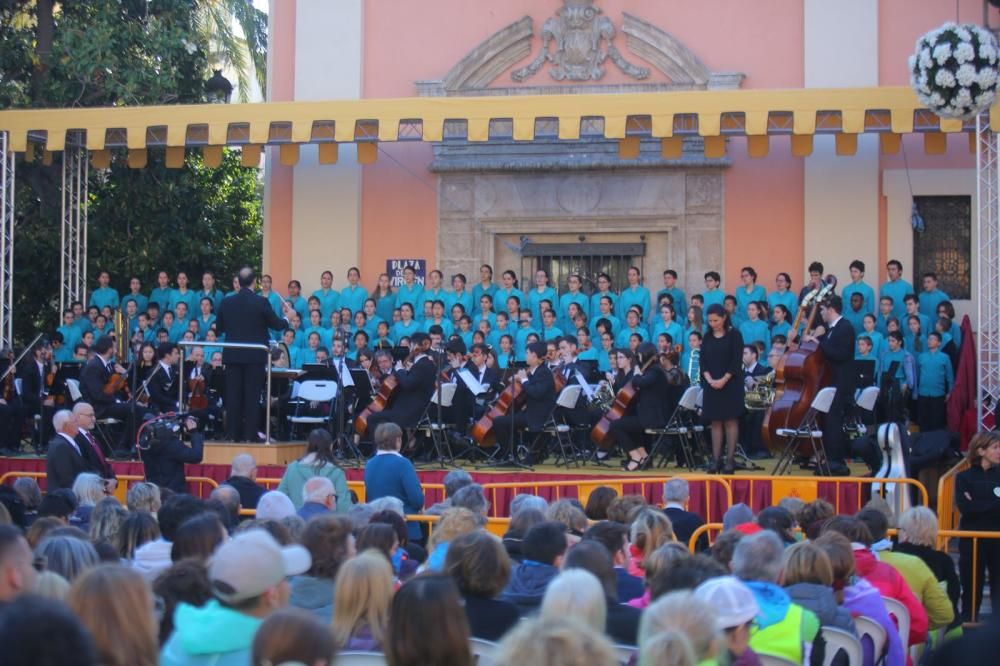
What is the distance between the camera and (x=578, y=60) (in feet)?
65.9

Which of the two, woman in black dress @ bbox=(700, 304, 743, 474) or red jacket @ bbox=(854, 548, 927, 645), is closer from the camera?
red jacket @ bbox=(854, 548, 927, 645)

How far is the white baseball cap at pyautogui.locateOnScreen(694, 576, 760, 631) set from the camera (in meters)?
5.07

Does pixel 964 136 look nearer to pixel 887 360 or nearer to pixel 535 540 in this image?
pixel 887 360

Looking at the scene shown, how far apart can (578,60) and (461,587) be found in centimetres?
1524

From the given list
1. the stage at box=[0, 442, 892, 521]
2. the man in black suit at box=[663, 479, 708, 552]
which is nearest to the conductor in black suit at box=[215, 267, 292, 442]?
the stage at box=[0, 442, 892, 521]

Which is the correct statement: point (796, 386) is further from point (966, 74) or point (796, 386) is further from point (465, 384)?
point (465, 384)

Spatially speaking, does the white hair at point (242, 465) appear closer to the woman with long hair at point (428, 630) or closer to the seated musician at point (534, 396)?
the seated musician at point (534, 396)

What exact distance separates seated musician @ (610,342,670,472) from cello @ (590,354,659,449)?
3 centimetres

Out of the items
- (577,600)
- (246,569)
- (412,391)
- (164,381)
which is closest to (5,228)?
(164,381)

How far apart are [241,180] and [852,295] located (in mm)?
11493

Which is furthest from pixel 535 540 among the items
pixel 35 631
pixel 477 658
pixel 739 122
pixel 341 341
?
pixel 739 122

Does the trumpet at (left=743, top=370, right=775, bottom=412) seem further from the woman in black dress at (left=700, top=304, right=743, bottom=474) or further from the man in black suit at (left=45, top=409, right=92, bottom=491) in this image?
the man in black suit at (left=45, top=409, right=92, bottom=491)

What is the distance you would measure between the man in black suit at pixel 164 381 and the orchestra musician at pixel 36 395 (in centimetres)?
134

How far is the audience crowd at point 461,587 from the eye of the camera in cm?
417
